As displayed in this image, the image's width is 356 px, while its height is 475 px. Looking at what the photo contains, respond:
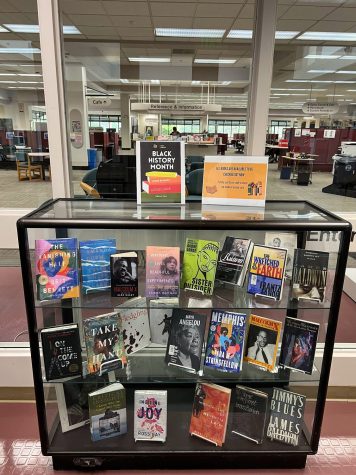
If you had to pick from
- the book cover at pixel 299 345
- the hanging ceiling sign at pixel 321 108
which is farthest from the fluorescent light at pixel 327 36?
the book cover at pixel 299 345

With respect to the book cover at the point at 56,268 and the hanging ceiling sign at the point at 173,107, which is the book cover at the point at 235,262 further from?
the hanging ceiling sign at the point at 173,107

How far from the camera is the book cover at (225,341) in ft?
5.34

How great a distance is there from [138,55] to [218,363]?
30.0 feet

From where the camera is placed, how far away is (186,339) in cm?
171

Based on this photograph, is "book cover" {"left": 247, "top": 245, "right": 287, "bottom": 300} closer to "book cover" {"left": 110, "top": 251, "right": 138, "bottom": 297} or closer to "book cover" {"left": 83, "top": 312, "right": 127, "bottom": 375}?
"book cover" {"left": 110, "top": 251, "right": 138, "bottom": 297}

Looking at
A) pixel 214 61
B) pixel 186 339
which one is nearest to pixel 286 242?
pixel 186 339

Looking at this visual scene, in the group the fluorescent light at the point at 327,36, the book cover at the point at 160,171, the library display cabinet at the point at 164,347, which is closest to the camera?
the library display cabinet at the point at 164,347

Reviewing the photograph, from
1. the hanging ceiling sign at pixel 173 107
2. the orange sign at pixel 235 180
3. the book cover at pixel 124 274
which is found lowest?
the book cover at pixel 124 274

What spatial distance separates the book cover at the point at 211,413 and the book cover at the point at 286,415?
9.6 inches

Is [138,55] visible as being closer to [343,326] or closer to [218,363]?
[343,326]

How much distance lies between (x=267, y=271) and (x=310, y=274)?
0.19 m

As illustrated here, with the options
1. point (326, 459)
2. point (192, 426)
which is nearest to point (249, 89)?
point (192, 426)

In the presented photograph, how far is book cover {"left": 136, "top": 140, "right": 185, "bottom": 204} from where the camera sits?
1.55m

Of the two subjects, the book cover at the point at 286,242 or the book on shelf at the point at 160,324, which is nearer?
the book cover at the point at 286,242
